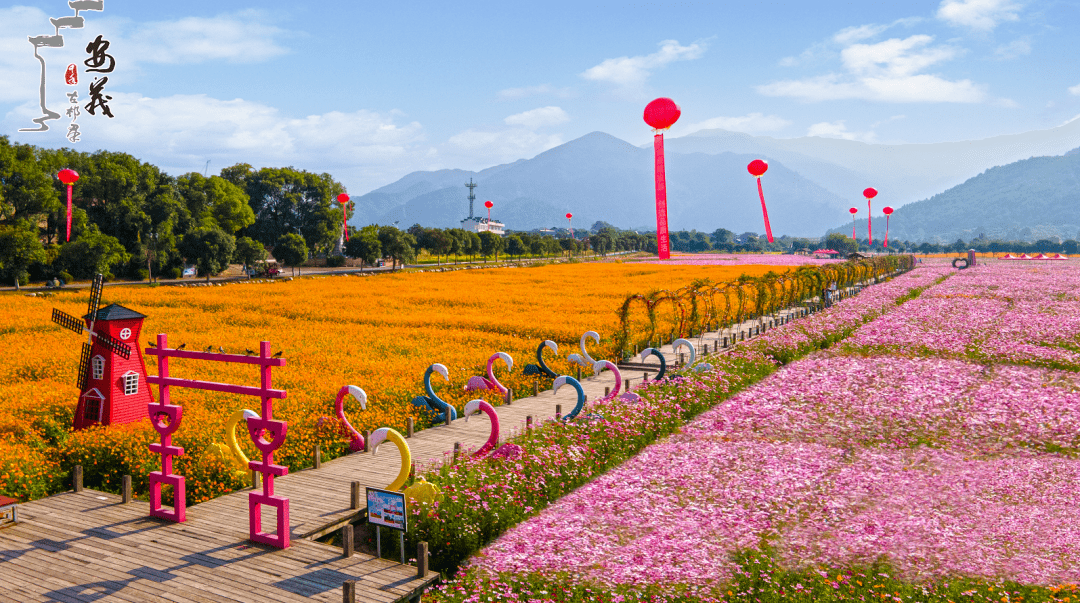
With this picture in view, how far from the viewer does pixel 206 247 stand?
243 feet

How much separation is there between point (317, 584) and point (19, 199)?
6717 cm

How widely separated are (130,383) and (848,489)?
1620 centimetres

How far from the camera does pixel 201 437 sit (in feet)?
52.6

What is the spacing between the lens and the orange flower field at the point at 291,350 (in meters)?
15.4

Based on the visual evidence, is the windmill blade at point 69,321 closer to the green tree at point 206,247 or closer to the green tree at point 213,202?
the green tree at point 206,247

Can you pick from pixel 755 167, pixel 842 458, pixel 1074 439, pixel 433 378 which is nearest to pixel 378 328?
pixel 433 378

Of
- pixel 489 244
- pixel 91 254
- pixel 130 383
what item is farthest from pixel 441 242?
pixel 130 383

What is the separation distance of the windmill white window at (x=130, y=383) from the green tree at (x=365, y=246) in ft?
253

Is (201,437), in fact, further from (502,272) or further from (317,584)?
(502,272)

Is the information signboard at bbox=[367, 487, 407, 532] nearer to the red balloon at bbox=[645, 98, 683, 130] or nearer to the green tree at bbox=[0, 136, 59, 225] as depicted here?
the red balloon at bbox=[645, 98, 683, 130]

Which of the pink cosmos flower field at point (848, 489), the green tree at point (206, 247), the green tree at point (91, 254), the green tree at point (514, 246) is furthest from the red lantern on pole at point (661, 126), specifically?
the green tree at point (514, 246)

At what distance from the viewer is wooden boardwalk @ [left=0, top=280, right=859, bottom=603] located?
1003 centimetres

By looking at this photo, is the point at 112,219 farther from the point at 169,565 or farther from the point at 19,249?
the point at 169,565

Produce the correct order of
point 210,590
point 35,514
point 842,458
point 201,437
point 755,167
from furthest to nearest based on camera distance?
point 755,167
point 201,437
point 842,458
point 35,514
point 210,590
